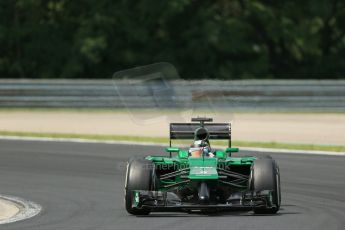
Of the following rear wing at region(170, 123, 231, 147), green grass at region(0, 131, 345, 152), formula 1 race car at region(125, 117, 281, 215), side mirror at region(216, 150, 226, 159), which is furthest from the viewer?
green grass at region(0, 131, 345, 152)

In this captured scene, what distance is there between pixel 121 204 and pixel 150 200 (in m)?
1.42

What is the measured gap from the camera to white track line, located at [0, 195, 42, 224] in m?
10.8

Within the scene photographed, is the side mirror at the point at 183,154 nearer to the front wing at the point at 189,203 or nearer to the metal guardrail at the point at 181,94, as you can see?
the front wing at the point at 189,203

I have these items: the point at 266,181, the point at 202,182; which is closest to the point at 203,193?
the point at 202,182

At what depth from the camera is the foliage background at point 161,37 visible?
36.2m

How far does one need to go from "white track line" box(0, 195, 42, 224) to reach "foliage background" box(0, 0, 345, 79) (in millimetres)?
22735

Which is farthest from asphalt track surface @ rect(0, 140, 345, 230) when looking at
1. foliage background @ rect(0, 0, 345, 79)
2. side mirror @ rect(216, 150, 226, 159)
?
foliage background @ rect(0, 0, 345, 79)

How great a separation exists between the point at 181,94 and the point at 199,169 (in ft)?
54.1

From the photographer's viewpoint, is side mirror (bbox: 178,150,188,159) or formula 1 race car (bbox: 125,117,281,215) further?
side mirror (bbox: 178,150,188,159)

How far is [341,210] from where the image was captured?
11492mm

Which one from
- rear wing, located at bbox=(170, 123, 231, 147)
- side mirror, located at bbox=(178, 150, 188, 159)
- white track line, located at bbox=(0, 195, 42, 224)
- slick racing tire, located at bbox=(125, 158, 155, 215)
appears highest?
rear wing, located at bbox=(170, 123, 231, 147)

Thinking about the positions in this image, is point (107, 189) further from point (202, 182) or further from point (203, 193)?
point (203, 193)

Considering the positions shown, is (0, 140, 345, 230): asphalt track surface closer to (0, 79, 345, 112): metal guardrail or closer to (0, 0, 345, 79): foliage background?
(0, 79, 345, 112): metal guardrail

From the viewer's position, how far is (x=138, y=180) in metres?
11.0
